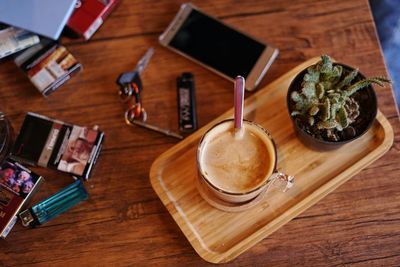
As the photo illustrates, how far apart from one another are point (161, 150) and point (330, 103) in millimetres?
331

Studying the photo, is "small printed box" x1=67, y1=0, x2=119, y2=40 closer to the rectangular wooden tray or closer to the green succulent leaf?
the rectangular wooden tray

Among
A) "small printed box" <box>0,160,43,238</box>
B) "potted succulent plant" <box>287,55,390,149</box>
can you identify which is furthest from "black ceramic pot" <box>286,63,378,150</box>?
"small printed box" <box>0,160,43,238</box>

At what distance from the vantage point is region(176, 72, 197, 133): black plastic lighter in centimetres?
98

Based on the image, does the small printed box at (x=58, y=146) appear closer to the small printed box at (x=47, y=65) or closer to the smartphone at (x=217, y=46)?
the small printed box at (x=47, y=65)

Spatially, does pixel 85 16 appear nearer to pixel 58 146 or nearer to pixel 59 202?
pixel 58 146

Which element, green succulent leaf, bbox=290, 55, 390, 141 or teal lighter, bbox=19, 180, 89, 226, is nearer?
green succulent leaf, bbox=290, 55, 390, 141

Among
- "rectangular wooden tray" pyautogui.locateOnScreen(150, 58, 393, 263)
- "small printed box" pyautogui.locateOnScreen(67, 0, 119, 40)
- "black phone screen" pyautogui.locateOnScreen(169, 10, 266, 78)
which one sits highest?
"small printed box" pyautogui.locateOnScreen(67, 0, 119, 40)

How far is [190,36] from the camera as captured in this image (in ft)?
3.38

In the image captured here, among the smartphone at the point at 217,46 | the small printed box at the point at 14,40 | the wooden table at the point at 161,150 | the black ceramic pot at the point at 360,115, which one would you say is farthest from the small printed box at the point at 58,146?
the black ceramic pot at the point at 360,115

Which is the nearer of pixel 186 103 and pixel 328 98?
pixel 328 98

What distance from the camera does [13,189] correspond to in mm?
929

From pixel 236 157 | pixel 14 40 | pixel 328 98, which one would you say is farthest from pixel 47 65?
pixel 328 98

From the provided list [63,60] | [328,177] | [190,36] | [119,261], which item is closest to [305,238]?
[328,177]

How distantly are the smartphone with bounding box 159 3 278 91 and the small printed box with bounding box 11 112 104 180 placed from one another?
0.80ft
